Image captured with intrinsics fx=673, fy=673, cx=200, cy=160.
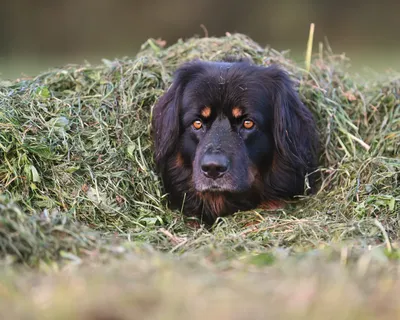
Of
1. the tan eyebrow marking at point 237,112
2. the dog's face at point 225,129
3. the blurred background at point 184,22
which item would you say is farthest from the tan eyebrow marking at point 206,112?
the blurred background at point 184,22

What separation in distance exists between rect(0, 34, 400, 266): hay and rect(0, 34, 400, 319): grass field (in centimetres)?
1

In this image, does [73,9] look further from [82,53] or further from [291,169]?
[291,169]

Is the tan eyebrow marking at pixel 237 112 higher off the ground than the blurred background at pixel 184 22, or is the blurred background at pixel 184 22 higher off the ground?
the tan eyebrow marking at pixel 237 112

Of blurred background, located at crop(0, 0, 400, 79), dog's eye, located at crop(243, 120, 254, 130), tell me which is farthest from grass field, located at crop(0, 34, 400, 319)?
blurred background, located at crop(0, 0, 400, 79)

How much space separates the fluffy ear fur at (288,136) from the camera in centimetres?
551

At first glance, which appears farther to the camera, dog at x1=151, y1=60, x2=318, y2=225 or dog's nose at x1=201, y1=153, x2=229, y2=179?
dog at x1=151, y1=60, x2=318, y2=225

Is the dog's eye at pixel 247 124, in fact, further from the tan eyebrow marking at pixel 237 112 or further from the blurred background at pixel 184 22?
the blurred background at pixel 184 22

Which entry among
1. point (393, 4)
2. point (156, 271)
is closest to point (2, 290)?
point (156, 271)

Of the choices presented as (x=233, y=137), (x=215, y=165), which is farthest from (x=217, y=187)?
(x=233, y=137)

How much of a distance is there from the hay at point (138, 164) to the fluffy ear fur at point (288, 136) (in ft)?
0.71

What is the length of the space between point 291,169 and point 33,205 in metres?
2.11

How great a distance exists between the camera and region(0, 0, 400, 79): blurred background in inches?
771

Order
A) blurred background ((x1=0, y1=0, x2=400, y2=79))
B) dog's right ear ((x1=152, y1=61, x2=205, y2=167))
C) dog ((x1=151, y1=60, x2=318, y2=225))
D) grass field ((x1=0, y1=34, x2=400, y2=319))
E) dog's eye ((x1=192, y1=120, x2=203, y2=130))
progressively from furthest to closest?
blurred background ((x1=0, y1=0, x2=400, y2=79)) → dog's right ear ((x1=152, y1=61, x2=205, y2=167)) → dog's eye ((x1=192, y1=120, x2=203, y2=130)) → dog ((x1=151, y1=60, x2=318, y2=225)) → grass field ((x1=0, y1=34, x2=400, y2=319))

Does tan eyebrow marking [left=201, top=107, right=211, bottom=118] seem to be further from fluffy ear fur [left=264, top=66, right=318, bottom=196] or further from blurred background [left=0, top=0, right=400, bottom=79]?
blurred background [left=0, top=0, right=400, bottom=79]
